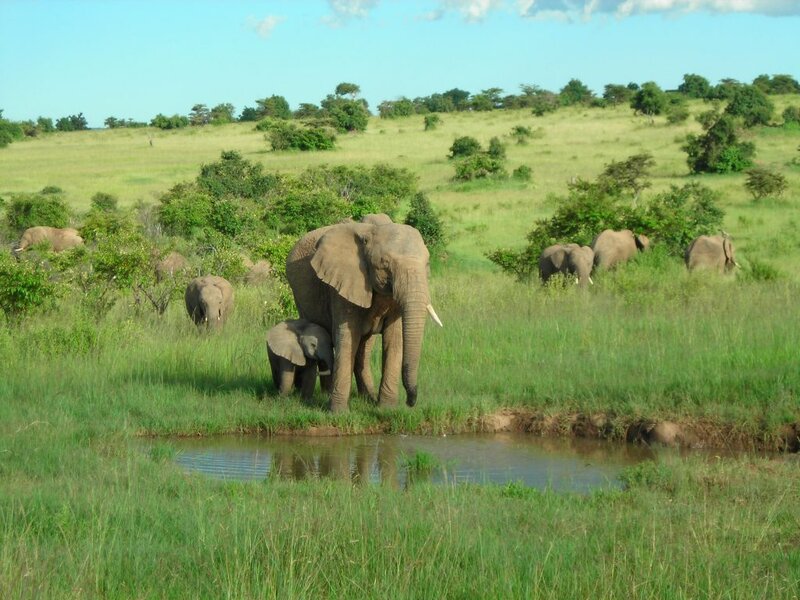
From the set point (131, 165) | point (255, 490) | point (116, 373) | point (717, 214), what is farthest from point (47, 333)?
point (131, 165)

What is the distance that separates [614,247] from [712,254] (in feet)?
5.29

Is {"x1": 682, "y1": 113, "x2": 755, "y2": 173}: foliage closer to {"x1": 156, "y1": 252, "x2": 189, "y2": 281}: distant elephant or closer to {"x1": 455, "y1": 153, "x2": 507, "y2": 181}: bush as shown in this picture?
{"x1": 455, "y1": 153, "x2": 507, "y2": 181}: bush

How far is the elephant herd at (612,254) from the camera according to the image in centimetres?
1820

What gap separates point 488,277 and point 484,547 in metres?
14.9

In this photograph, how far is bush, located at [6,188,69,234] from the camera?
84.9 ft

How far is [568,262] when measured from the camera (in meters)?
18.2

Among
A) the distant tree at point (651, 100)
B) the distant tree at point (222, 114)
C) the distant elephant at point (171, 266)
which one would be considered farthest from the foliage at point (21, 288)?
the distant tree at point (222, 114)

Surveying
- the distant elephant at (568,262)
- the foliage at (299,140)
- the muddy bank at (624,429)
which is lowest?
the muddy bank at (624,429)

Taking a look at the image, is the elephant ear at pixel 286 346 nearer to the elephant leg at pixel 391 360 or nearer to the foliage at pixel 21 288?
the elephant leg at pixel 391 360

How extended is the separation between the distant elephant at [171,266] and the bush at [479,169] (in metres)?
20.6

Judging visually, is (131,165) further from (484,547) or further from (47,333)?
(484,547)

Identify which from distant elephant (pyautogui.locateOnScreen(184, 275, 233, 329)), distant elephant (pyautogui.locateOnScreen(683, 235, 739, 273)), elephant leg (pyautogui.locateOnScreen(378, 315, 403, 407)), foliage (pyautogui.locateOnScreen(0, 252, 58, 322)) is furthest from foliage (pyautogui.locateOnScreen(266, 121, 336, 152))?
elephant leg (pyautogui.locateOnScreen(378, 315, 403, 407))

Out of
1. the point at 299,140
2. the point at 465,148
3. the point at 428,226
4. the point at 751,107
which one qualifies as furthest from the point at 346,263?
the point at 751,107

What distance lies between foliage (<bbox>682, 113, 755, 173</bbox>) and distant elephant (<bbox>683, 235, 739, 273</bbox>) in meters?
18.5
